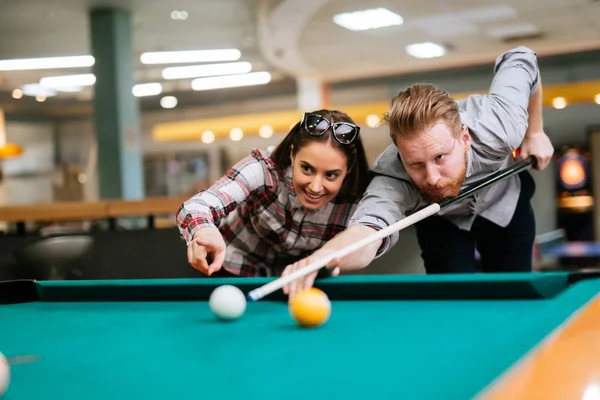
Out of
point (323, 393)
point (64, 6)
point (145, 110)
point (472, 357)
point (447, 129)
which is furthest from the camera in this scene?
point (145, 110)

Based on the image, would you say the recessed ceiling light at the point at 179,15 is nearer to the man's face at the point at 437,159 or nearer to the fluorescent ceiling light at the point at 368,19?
the fluorescent ceiling light at the point at 368,19

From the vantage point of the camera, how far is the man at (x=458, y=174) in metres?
1.96

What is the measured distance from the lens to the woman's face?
87.0 inches

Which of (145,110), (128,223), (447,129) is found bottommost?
(128,223)

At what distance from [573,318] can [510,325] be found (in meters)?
0.11

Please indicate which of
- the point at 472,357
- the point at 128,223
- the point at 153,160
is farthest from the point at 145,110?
the point at 472,357

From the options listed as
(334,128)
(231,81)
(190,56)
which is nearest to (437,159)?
(334,128)

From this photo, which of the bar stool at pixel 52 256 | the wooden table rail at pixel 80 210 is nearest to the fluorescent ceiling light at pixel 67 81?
the wooden table rail at pixel 80 210

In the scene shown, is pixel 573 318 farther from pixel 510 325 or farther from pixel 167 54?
pixel 167 54

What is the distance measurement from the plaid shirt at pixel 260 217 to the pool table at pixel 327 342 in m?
0.53

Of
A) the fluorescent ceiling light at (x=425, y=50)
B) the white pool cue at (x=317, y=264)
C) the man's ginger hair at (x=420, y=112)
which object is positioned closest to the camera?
the white pool cue at (x=317, y=264)

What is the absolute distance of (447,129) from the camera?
6.53ft

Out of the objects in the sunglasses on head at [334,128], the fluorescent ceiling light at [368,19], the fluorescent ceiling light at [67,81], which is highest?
the fluorescent ceiling light at [67,81]

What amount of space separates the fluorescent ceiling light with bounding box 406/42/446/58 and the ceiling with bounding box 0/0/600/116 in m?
0.12
